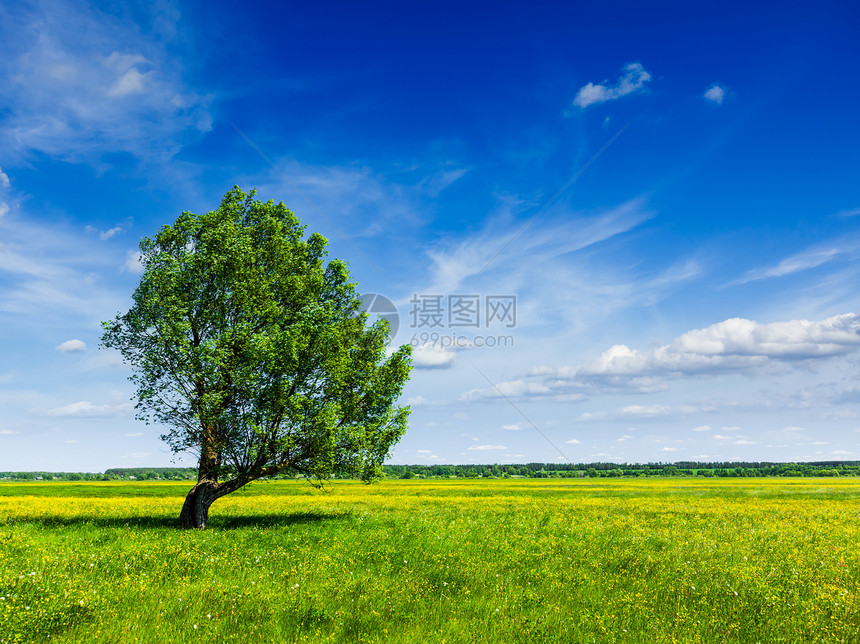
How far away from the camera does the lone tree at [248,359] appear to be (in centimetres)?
2092

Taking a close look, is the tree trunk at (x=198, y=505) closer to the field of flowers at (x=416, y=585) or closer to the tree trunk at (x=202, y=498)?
the tree trunk at (x=202, y=498)

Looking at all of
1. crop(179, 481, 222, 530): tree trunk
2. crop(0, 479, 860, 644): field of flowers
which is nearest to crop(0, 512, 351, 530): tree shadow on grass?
crop(0, 479, 860, 644): field of flowers

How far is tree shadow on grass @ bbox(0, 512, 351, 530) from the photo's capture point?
2216 centimetres

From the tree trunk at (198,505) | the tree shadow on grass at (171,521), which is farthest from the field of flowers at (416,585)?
the tree trunk at (198,505)

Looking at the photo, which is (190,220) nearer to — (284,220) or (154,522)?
(284,220)

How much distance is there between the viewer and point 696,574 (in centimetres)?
1456

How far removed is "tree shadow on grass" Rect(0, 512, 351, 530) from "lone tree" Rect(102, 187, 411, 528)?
6.17 ft

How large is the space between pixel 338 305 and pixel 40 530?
52.8ft

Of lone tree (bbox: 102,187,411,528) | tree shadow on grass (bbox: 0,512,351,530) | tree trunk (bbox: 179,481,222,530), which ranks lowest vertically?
tree shadow on grass (bbox: 0,512,351,530)

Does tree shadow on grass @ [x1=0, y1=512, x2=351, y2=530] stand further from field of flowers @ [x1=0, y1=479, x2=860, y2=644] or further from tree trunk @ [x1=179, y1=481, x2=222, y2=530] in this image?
tree trunk @ [x1=179, y1=481, x2=222, y2=530]

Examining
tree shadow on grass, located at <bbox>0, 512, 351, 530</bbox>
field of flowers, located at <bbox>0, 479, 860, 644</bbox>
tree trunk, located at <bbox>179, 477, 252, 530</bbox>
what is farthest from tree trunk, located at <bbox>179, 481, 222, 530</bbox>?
field of flowers, located at <bbox>0, 479, 860, 644</bbox>

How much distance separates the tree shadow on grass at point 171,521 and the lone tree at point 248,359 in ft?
6.17

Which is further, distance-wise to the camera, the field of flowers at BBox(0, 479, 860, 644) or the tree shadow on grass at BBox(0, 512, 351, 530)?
the tree shadow on grass at BBox(0, 512, 351, 530)

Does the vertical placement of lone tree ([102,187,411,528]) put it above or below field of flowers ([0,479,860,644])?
above
